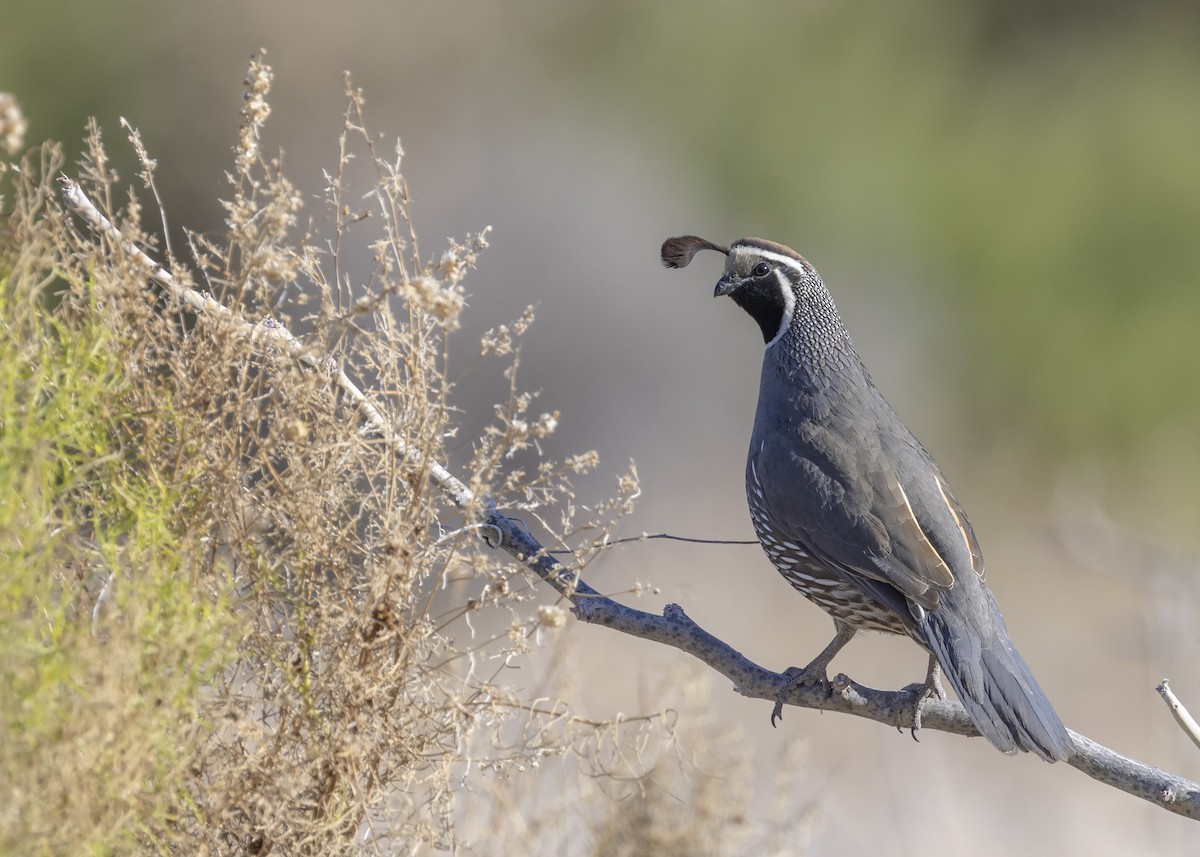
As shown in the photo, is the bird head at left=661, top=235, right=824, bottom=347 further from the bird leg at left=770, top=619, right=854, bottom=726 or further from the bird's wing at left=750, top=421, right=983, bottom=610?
the bird leg at left=770, top=619, right=854, bottom=726

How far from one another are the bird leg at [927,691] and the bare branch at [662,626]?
14 millimetres

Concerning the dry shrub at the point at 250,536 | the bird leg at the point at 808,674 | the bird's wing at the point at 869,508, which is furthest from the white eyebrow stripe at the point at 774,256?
the dry shrub at the point at 250,536

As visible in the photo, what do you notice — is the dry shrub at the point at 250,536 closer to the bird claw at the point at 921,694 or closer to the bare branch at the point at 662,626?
the bare branch at the point at 662,626

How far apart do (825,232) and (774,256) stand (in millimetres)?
6926

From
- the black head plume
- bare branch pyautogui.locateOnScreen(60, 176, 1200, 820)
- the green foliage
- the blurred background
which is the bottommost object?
the green foliage

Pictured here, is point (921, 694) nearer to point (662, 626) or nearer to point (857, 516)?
point (857, 516)

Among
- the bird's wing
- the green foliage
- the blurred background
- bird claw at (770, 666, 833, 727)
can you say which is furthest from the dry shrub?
the blurred background

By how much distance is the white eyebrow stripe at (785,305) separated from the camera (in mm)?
4012

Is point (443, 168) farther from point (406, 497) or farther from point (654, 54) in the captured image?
point (406, 497)

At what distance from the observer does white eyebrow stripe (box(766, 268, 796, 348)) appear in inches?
158

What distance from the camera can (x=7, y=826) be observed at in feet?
6.16

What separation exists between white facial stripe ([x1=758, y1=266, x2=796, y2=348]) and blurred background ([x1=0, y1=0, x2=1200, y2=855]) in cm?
337

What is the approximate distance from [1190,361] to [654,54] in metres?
5.11

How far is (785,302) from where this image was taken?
13.3 feet
